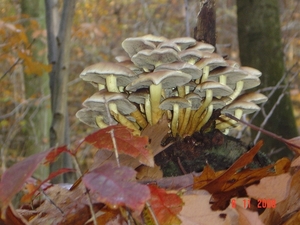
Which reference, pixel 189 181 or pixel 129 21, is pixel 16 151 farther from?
pixel 189 181

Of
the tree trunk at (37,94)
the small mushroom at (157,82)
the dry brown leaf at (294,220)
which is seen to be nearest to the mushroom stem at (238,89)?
the small mushroom at (157,82)

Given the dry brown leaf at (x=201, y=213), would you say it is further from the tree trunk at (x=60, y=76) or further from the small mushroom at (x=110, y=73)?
the tree trunk at (x=60, y=76)

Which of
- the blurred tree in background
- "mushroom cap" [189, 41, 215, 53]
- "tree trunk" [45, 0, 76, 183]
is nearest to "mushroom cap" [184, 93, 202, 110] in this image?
"mushroom cap" [189, 41, 215, 53]

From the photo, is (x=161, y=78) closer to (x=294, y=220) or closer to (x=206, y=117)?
(x=206, y=117)

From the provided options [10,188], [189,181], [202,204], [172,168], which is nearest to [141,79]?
[172,168]

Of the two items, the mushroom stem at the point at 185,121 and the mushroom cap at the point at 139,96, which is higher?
the mushroom cap at the point at 139,96
